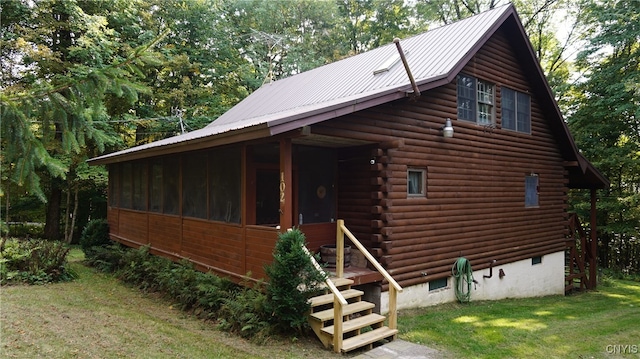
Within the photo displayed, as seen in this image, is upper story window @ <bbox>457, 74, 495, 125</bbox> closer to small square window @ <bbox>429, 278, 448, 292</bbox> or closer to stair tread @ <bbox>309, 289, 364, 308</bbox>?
small square window @ <bbox>429, 278, 448, 292</bbox>

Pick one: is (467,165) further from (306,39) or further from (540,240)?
(306,39)

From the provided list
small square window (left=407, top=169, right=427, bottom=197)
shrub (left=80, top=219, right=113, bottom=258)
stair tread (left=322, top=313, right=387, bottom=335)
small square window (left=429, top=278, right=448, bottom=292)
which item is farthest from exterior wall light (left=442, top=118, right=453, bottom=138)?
shrub (left=80, top=219, right=113, bottom=258)

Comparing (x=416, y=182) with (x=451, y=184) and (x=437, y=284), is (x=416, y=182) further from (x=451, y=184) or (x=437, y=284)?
(x=437, y=284)

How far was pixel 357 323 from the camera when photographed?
589 cm

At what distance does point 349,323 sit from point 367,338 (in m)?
0.32

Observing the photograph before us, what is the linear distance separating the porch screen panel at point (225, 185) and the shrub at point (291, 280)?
1897mm

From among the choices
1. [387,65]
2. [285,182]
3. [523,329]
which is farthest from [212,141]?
[523,329]

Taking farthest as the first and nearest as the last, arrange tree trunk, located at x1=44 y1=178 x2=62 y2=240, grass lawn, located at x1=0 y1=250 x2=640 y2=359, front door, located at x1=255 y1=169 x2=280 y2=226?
tree trunk, located at x1=44 y1=178 x2=62 y2=240, front door, located at x1=255 y1=169 x2=280 y2=226, grass lawn, located at x1=0 y1=250 x2=640 y2=359

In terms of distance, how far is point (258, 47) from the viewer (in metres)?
24.8

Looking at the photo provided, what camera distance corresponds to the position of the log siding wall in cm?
756

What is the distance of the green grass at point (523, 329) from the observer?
6.03 meters

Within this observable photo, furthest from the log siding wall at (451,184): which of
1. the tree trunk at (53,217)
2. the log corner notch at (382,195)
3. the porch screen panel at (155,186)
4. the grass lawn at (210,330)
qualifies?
the tree trunk at (53,217)

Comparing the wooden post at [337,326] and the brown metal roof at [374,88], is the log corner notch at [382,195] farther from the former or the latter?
the wooden post at [337,326]

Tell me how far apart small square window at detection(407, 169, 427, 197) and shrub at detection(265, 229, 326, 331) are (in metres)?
3.10
